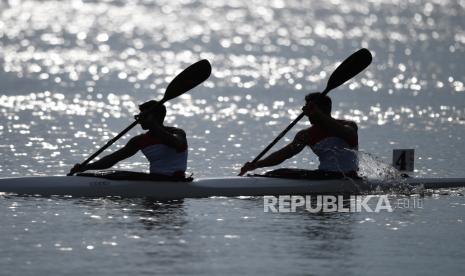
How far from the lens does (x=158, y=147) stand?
19.4 m

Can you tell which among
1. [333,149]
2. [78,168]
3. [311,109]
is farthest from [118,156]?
[333,149]

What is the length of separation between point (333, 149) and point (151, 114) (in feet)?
8.54

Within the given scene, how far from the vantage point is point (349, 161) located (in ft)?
65.5

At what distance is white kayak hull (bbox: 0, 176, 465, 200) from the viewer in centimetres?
1931

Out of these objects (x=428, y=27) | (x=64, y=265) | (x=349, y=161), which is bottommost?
(x=64, y=265)

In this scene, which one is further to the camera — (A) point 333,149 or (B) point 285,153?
(B) point 285,153

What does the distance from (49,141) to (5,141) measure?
83 centimetres

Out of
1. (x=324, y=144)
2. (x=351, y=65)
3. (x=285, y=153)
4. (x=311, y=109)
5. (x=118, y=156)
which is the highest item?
(x=351, y=65)

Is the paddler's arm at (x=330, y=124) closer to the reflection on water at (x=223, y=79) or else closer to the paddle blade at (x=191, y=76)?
the paddle blade at (x=191, y=76)

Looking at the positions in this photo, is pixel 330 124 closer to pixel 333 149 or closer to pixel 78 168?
pixel 333 149

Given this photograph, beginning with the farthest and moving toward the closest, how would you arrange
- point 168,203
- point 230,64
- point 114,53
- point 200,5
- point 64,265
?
point 200,5, point 114,53, point 230,64, point 168,203, point 64,265

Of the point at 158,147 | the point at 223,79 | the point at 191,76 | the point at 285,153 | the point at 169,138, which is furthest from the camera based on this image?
the point at 223,79

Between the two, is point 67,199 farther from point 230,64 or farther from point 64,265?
point 230,64

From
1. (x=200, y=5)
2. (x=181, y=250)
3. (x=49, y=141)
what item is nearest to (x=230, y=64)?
(x=49, y=141)
